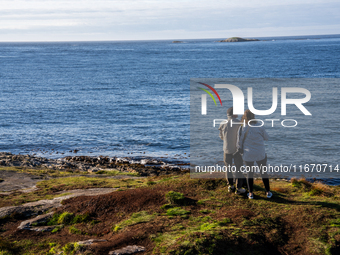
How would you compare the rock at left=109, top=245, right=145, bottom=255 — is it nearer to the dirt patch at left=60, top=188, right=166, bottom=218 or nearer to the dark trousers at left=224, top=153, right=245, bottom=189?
the dirt patch at left=60, top=188, right=166, bottom=218

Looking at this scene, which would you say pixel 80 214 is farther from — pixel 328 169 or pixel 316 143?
pixel 316 143

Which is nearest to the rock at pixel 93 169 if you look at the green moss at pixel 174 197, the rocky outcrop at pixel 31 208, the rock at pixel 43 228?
the rocky outcrop at pixel 31 208

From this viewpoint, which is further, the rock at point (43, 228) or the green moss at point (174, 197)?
the green moss at point (174, 197)

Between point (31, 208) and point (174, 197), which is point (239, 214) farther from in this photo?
point (31, 208)

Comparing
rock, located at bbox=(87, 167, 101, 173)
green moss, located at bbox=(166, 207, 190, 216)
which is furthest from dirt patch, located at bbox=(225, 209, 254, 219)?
rock, located at bbox=(87, 167, 101, 173)

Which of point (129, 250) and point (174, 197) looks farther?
point (174, 197)

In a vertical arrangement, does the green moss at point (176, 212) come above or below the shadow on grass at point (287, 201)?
below

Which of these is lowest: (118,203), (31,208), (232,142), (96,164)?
(96,164)

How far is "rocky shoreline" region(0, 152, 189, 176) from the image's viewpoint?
20641 mm

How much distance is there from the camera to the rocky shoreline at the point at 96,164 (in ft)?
67.7

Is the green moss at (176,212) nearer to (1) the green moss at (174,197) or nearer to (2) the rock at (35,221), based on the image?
(1) the green moss at (174,197)

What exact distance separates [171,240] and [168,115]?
3060 centimetres

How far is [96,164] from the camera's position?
2244cm

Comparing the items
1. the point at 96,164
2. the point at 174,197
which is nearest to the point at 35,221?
the point at 174,197
